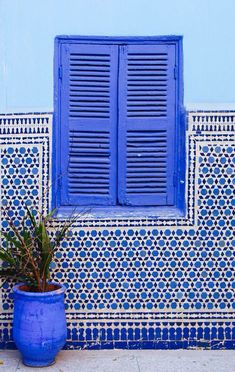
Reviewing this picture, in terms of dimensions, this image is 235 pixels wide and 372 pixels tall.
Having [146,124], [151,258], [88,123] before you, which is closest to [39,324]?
[151,258]

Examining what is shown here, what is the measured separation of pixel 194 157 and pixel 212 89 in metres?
0.53

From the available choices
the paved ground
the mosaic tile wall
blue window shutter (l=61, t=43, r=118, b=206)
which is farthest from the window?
the paved ground

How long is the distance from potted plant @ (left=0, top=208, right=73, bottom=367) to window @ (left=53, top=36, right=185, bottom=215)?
0.34 m

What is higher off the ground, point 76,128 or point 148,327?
point 76,128

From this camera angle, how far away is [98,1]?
458 cm

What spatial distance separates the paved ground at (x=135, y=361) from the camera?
14.3 feet

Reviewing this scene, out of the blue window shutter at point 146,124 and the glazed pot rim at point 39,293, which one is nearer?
the glazed pot rim at point 39,293

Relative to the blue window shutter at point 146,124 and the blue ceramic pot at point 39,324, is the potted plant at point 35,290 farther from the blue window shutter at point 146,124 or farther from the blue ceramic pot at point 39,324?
the blue window shutter at point 146,124

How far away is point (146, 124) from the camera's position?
4656 millimetres

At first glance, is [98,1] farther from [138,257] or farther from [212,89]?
[138,257]

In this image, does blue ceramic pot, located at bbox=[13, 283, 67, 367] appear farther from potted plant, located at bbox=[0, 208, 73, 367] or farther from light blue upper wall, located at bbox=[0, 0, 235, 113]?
light blue upper wall, located at bbox=[0, 0, 235, 113]

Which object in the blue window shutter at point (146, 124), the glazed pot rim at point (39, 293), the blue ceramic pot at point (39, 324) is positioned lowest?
the blue ceramic pot at point (39, 324)

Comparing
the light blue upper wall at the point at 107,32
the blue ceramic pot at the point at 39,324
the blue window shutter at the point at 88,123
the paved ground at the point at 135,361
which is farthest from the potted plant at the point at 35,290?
the light blue upper wall at the point at 107,32

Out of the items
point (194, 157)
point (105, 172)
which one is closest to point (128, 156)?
point (105, 172)
